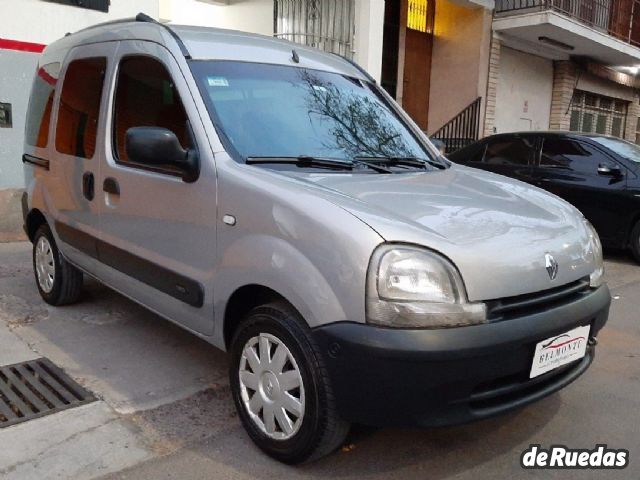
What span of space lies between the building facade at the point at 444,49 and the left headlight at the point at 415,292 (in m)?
5.89

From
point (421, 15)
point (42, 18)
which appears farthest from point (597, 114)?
point (42, 18)

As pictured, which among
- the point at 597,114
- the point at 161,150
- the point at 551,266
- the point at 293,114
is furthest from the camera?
the point at 597,114

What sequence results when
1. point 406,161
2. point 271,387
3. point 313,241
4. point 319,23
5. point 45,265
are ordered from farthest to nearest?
point 319,23
point 45,265
point 406,161
point 271,387
point 313,241


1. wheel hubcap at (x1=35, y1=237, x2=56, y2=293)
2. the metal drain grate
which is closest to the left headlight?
the metal drain grate

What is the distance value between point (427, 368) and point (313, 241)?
0.62m

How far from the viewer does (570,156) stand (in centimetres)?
731

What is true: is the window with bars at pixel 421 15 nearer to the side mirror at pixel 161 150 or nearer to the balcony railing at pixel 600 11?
the balcony railing at pixel 600 11

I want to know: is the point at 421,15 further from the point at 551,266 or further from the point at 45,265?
the point at 551,266

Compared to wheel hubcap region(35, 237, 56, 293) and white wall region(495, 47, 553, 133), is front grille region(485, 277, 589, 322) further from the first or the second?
white wall region(495, 47, 553, 133)

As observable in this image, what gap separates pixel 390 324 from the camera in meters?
2.17

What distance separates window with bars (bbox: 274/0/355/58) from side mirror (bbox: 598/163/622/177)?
3992 millimetres

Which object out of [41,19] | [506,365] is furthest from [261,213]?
[41,19]

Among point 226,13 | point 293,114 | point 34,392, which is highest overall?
point 226,13

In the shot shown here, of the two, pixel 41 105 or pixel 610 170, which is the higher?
pixel 41 105
